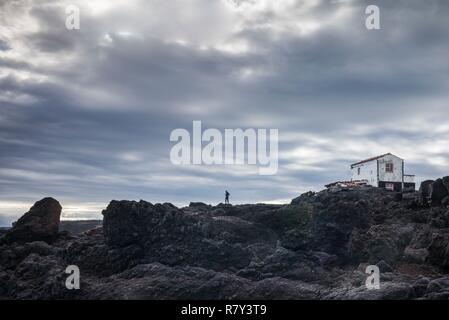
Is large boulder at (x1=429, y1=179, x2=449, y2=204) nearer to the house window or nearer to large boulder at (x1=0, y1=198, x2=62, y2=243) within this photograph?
the house window

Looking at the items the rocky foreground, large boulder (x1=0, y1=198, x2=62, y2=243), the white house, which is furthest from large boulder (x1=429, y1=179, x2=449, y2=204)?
large boulder (x1=0, y1=198, x2=62, y2=243)

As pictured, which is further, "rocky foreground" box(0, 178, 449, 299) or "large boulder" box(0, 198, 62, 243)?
"large boulder" box(0, 198, 62, 243)

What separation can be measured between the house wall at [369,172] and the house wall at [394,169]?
1120 millimetres

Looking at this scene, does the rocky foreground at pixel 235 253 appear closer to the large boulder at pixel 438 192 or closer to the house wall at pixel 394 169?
the large boulder at pixel 438 192

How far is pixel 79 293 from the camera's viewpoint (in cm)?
2720

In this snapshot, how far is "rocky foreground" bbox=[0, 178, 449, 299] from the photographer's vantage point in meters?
26.4

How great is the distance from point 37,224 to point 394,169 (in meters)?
64.6

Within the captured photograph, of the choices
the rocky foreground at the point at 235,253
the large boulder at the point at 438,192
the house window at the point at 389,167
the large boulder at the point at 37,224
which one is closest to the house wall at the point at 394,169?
the house window at the point at 389,167

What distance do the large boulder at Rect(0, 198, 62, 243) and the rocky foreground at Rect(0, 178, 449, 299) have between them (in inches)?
3.7

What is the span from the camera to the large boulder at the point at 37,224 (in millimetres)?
39688

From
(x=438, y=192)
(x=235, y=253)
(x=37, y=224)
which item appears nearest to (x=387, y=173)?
(x=438, y=192)

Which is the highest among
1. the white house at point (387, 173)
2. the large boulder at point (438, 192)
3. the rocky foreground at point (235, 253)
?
the white house at point (387, 173)

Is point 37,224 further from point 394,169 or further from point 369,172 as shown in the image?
point 394,169

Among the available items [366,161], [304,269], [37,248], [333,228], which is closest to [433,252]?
[333,228]
